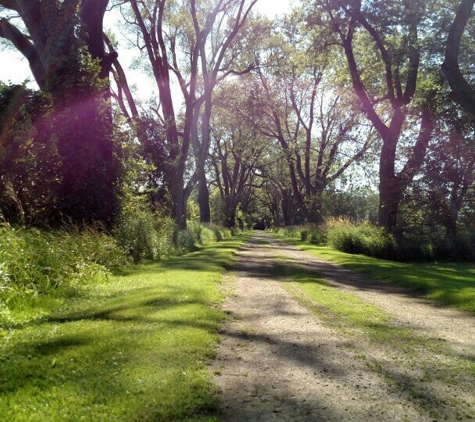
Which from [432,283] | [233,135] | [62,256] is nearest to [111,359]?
[62,256]

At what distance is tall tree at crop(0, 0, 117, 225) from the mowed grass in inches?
250

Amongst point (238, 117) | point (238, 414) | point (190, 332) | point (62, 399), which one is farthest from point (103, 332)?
point (238, 117)

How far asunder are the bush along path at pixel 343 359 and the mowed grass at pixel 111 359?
345mm

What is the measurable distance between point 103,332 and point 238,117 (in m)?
32.9

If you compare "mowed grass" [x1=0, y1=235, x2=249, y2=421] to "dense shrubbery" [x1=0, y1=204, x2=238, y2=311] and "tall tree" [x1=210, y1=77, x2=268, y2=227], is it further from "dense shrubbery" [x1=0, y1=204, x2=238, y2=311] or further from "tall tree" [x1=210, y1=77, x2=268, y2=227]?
"tall tree" [x1=210, y1=77, x2=268, y2=227]

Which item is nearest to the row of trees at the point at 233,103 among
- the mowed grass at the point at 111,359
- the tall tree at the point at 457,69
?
the tall tree at the point at 457,69

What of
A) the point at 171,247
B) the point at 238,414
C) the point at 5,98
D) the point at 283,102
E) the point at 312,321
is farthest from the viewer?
the point at 283,102

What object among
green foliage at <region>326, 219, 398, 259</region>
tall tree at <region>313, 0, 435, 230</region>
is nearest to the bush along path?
green foliage at <region>326, 219, 398, 259</region>

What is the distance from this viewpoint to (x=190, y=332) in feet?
17.4

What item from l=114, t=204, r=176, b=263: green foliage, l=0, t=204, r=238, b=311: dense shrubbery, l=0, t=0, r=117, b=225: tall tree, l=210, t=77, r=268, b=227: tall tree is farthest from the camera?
l=210, t=77, r=268, b=227: tall tree

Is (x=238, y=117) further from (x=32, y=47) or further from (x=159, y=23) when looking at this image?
(x=32, y=47)

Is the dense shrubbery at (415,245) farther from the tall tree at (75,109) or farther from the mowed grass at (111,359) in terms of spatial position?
the mowed grass at (111,359)

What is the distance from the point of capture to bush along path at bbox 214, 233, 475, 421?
3451 mm

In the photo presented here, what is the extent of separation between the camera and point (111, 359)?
423 centimetres
